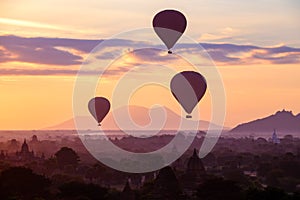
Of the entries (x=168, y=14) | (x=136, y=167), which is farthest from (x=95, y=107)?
(x=168, y=14)

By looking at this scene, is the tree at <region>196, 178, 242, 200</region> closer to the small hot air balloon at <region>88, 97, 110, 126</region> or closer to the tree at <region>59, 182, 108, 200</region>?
the tree at <region>59, 182, 108, 200</region>

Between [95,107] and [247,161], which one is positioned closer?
[95,107]

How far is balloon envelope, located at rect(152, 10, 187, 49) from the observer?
138 ft

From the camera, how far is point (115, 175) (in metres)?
59.8

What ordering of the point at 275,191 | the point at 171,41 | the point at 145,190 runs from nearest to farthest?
the point at 275,191
the point at 145,190
the point at 171,41

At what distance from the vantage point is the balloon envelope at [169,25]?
42000 millimetres

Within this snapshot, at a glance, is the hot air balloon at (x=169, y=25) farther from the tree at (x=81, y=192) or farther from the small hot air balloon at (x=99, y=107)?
the small hot air balloon at (x=99, y=107)

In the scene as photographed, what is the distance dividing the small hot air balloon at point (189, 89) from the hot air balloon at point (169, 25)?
5.38 metres

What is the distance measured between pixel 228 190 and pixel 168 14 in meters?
12.2

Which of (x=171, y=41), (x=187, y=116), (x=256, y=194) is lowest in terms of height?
(x=256, y=194)

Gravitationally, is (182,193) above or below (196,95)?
below

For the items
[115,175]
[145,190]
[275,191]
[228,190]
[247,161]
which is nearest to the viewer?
[275,191]

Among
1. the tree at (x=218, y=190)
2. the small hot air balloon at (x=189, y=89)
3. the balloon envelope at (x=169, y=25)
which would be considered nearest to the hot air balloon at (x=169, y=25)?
the balloon envelope at (x=169, y=25)

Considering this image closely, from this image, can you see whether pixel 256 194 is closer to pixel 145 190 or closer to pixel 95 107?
pixel 145 190
